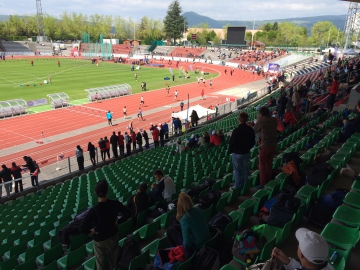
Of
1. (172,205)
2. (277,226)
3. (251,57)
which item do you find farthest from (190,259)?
(251,57)

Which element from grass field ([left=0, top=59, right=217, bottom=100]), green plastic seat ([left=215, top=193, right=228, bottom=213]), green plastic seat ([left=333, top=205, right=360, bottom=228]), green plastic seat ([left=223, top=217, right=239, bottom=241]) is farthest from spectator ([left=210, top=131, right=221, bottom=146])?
grass field ([left=0, top=59, right=217, bottom=100])

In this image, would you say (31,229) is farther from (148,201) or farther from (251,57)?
(251,57)

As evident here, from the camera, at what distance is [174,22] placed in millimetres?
127188

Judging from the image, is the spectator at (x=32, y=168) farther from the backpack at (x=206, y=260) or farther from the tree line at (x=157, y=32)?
the tree line at (x=157, y=32)

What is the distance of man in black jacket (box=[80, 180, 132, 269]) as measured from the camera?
417 centimetres

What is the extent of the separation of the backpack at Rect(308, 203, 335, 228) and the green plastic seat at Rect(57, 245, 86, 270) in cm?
406

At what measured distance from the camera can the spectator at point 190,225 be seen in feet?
13.5

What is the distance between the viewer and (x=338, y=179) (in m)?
7.44

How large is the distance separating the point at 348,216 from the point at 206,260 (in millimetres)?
2581

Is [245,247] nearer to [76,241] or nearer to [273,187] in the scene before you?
[273,187]

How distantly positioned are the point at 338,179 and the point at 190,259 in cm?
509

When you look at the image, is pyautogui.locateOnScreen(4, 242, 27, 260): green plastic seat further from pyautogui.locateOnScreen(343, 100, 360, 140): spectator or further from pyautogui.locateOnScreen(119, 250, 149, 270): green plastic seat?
pyautogui.locateOnScreen(343, 100, 360, 140): spectator

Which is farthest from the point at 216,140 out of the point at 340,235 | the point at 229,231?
the point at 340,235

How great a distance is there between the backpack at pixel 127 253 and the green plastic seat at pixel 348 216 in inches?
126
